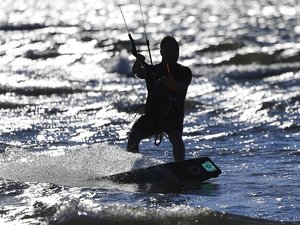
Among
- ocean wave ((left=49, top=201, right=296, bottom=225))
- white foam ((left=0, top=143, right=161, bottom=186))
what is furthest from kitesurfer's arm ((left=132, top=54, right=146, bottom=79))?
ocean wave ((left=49, top=201, right=296, bottom=225))

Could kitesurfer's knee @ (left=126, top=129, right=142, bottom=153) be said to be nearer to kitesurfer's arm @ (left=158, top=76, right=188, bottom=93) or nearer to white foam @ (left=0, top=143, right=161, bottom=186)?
white foam @ (left=0, top=143, right=161, bottom=186)

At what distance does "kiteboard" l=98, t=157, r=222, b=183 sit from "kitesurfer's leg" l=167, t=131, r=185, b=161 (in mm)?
179

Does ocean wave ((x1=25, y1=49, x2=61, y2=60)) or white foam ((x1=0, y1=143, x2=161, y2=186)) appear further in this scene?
ocean wave ((x1=25, y1=49, x2=61, y2=60))

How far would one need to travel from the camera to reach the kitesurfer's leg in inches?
467

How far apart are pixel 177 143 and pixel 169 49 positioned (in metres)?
1.14

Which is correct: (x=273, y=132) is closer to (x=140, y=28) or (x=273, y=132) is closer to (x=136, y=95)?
(x=136, y=95)

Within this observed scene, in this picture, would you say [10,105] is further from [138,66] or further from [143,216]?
[143,216]

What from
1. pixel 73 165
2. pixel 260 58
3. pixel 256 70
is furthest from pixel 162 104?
pixel 260 58

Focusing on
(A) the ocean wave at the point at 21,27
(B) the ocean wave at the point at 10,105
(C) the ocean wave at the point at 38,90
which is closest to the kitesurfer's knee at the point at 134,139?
(B) the ocean wave at the point at 10,105

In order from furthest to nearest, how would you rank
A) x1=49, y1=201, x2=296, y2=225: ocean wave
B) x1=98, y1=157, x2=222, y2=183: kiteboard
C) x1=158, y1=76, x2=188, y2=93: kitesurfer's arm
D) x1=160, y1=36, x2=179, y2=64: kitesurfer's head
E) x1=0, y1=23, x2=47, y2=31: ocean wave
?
x1=0, y1=23, x2=47, y2=31: ocean wave
x1=98, y1=157, x2=222, y2=183: kiteboard
x1=160, y1=36, x2=179, y2=64: kitesurfer's head
x1=158, y1=76, x2=188, y2=93: kitesurfer's arm
x1=49, y1=201, x2=296, y2=225: ocean wave

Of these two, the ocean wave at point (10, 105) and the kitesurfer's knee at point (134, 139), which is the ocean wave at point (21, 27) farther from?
the kitesurfer's knee at point (134, 139)

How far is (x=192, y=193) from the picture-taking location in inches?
450

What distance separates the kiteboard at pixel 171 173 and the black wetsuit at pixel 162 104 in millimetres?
429

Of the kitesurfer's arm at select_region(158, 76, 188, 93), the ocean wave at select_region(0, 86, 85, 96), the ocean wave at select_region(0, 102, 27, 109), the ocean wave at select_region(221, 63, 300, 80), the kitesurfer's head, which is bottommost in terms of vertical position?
the ocean wave at select_region(0, 102, 27, 109)
